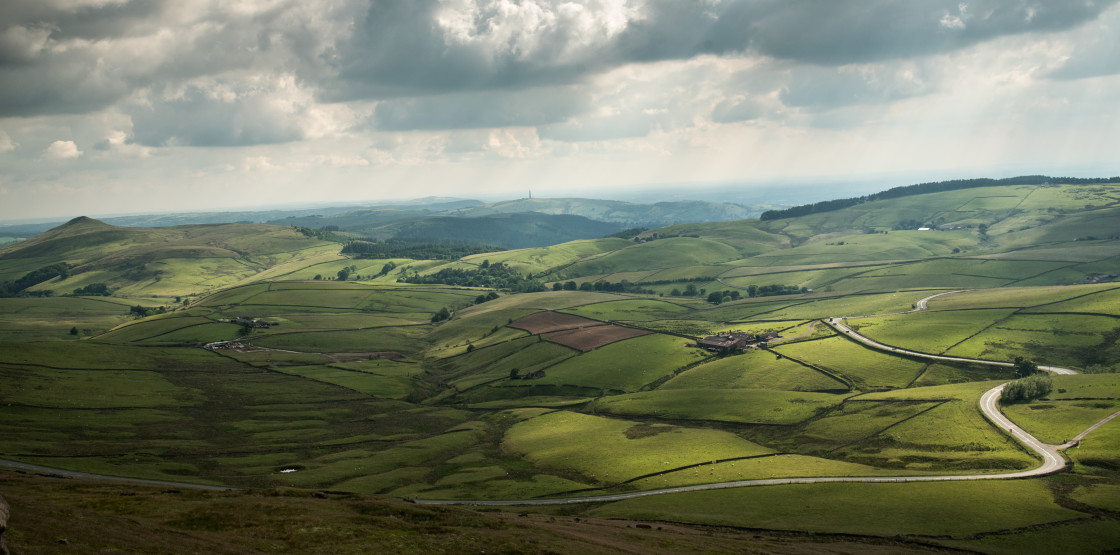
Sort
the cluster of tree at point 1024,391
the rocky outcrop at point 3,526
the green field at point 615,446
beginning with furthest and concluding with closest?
1. the cluster of tree at point 1024,391
2. the green field at point 615,446
3. the rocky outcrop at point 3,526

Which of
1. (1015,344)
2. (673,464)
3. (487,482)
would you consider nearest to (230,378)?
(487,482)

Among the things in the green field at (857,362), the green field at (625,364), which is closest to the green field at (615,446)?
the green field at (625,364)

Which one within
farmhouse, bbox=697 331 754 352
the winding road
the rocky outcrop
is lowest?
the winding road

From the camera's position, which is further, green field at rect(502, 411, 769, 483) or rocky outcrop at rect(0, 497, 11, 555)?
green field at rect(502, 411, 769, 483)

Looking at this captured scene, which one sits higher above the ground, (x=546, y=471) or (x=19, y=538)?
(x=19, y=538)

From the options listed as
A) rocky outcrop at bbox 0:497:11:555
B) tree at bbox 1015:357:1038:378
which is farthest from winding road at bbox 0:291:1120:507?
rocky outcrop at bbox 0:497:11:555

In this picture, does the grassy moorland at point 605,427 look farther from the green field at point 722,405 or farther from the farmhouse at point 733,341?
the farmhouse at point 733,341

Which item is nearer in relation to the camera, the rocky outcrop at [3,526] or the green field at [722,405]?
the rocky outcrop at [3,526]

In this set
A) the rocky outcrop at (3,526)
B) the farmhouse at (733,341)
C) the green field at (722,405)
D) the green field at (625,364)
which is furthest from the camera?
the farmhouse at (733,341)

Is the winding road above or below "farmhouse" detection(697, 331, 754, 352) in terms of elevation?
below

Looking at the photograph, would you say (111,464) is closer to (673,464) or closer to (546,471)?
(546,471)

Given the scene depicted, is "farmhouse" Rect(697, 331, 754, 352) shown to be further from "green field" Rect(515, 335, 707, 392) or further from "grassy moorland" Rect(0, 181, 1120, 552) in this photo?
"grassy moorland" Rect(0, 181, 1120, 552)
